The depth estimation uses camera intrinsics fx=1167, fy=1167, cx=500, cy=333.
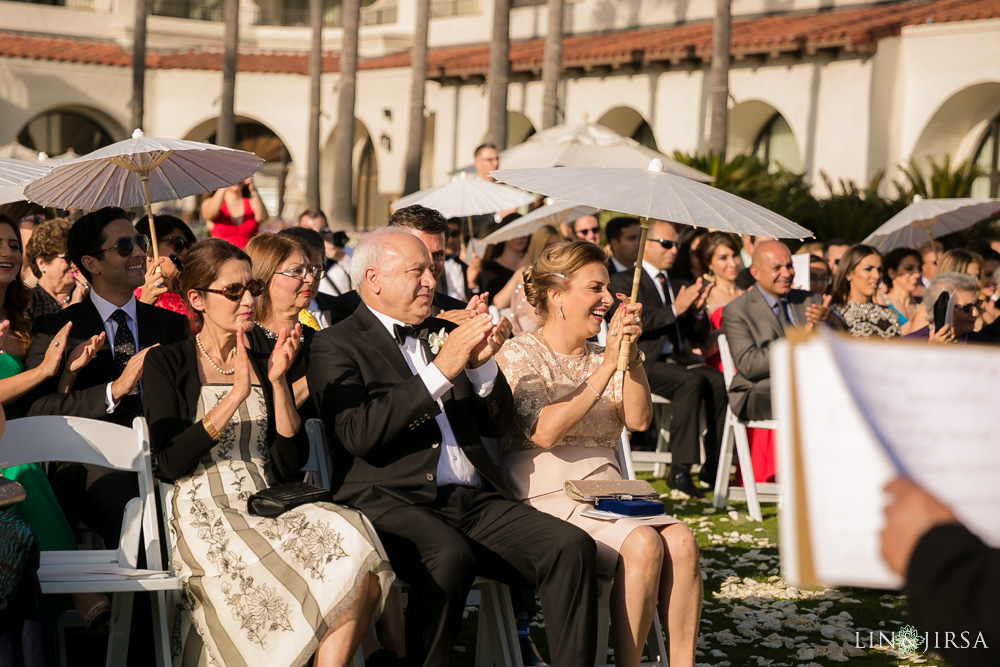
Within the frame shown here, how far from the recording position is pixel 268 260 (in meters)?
5.56

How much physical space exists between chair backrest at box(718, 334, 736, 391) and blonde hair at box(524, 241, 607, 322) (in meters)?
3.27

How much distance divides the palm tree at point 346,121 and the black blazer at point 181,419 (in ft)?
72.4

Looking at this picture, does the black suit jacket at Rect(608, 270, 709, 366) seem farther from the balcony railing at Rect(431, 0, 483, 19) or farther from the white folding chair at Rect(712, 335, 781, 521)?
the balcony railing at Rect(431, 0, 483, 19)

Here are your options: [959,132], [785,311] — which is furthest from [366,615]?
[959,132]

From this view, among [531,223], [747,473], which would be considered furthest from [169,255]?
[747,473]

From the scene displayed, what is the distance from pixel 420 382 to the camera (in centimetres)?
433

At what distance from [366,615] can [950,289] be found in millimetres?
5826

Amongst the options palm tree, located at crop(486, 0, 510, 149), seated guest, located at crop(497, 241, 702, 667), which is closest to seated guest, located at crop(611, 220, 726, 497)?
seated guest, located at crop(497, 241, 702, 667)

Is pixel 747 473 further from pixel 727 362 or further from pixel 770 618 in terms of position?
pixel 770 618

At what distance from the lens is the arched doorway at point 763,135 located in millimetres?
24547

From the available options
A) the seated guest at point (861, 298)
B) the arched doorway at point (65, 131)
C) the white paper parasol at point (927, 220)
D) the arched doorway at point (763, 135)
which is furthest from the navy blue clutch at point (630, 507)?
the arched doorway at point (65, 131)

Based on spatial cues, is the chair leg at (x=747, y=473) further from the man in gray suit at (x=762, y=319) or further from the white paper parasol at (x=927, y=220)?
the white paper parasol at (x=927, y=220)

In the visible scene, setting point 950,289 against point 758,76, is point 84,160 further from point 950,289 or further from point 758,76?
point 758,76

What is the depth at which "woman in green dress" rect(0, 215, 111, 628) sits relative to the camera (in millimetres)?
4500
